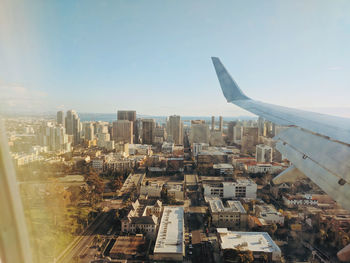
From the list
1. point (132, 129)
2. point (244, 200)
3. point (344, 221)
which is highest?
point (132, 129)

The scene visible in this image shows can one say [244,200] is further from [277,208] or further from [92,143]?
[92,143]

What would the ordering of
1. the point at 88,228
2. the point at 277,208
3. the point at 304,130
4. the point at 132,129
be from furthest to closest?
1. the point at 132,129
2. the point at 277,208
3. the point at 88,228
4. the point at 304,130

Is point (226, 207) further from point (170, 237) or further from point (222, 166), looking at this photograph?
point (222, 166)

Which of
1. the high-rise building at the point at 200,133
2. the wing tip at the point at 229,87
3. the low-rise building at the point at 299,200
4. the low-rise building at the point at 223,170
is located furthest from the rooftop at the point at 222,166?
the wing tip at the point at 229,87

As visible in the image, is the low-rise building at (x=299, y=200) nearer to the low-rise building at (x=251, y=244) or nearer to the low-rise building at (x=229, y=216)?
the low-rise building at (x=229, y=216)

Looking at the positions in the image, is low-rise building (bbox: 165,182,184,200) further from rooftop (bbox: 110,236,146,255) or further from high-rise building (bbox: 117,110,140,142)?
high-rise building (bbox: 117,110,140,142)

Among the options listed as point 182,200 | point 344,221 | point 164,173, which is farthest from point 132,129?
point 344,221

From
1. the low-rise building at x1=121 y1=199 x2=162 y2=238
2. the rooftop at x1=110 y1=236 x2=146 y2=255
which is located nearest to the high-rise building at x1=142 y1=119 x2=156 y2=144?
the low-rise building at x1=121 y1=199 x2=162 y2=238
